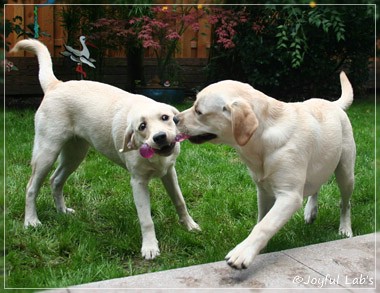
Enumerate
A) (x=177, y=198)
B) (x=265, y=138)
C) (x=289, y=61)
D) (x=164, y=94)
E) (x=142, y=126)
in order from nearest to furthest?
1. (x=265, y=138)
2. (x=142, y=126)
3. (x=164, y=94)
4. (x=177, y=198)
5. (x=289, y=61)

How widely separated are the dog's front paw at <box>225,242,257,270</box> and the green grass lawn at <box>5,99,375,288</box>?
336mm

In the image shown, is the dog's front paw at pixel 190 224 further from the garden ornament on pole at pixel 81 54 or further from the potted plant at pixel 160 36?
the garden ornament on pole at pixel 81 54

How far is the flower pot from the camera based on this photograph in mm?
2498

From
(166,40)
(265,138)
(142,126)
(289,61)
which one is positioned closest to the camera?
(265,138)

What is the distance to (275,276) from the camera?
6.18 feet

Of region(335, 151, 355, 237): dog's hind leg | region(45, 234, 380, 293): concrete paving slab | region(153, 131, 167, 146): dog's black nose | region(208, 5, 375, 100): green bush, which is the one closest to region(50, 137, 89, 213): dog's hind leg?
region(153, 131, 167, 146): dog's black nose

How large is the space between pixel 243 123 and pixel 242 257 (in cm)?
53

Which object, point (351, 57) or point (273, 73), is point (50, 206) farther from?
point (351, 57)

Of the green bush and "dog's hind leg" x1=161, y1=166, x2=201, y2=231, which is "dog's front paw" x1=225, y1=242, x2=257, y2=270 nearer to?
"dog's hind leg" x1=161, y1=166, x2=201, y2=231

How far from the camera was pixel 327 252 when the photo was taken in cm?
212

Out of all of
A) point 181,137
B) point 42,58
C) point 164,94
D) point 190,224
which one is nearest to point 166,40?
point 164,94

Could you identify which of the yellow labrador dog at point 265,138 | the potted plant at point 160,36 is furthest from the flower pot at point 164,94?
the yellow labrador dog at point 265,138

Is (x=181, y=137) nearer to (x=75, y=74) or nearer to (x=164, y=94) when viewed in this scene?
(x=164, y=94)

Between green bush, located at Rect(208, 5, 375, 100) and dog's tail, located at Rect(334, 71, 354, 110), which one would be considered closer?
green bush, located at Rect(208, 5, 375, 100)
